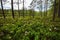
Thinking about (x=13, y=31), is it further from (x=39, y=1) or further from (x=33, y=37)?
(x=39, y=1)

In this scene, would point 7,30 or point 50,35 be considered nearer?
point 50,35

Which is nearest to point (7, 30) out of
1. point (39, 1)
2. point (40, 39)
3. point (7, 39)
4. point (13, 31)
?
point (13, 31)

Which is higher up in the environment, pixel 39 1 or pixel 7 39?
pixel 39 1

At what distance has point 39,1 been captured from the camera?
2469 centimetres

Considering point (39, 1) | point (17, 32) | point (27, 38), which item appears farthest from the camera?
point (39, 1)

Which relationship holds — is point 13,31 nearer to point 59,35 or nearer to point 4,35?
point 4,35

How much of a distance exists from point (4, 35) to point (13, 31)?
1.95ft

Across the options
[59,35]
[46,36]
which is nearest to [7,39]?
[46,36]

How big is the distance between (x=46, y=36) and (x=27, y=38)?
3.67 feet

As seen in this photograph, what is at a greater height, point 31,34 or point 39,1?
point 39,1

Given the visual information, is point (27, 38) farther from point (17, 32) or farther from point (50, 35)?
point (50, 35)

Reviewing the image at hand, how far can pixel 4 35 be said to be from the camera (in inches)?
261

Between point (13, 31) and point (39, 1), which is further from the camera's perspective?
point (39, 1)

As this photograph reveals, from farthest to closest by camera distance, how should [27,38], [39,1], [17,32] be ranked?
[39,1], [17,32], [27,38]
